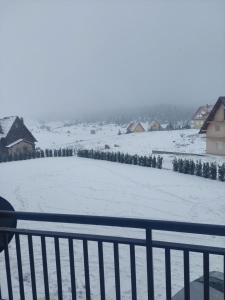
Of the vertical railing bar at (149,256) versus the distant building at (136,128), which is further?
the distant building at (136,128)

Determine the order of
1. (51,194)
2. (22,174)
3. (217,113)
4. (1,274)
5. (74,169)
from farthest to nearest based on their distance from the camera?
(217,113)
(74,169)
(22,174)
(51,194)
(1,274)

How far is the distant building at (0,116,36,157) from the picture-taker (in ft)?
102

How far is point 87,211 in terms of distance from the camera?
10906 mm

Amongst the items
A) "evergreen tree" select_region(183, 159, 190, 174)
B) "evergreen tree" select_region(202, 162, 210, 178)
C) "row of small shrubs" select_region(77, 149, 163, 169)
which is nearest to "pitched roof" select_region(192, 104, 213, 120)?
"row of small shrubs" select_region(77, 149, 163, 169)

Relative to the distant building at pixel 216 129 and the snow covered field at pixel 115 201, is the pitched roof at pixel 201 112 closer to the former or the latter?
the distant building at pixel 216 129

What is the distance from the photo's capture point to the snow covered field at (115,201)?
6082mm

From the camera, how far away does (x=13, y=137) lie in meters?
31.9

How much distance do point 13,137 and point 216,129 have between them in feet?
64.9

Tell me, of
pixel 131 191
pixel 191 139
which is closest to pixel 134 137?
pixel 191 139

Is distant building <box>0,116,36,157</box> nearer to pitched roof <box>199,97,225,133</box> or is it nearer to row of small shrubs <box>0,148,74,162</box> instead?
row of small shrubs <box>0,148,74,162</box>

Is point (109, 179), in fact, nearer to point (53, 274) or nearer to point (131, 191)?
point (131, 191)

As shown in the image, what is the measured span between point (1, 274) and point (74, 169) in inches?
601

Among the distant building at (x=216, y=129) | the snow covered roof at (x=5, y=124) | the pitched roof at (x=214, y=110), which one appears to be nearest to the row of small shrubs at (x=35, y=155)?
the snow covered roof at (x=5, y=124)

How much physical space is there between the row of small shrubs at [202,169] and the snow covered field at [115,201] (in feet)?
2.15
